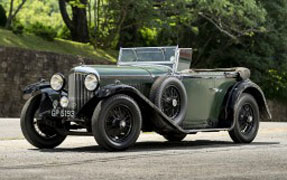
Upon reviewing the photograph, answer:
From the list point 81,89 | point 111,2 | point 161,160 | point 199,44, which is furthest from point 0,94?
point 161,160

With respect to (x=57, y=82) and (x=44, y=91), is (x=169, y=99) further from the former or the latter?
(x=44, y=91)

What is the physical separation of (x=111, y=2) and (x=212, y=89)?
20859 millimetres

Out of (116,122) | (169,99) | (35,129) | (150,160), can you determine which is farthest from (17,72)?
(150,160)

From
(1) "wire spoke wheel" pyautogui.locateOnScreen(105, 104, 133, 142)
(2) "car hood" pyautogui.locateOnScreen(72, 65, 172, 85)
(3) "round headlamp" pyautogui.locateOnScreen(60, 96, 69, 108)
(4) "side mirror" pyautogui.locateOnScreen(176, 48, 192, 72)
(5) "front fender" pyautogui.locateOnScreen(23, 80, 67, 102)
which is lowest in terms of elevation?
(1) "wire spoke wheel" pyautogui.locateOnScreen(105, 104, 133, 142)

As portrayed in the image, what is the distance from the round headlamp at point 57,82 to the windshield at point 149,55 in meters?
2.01

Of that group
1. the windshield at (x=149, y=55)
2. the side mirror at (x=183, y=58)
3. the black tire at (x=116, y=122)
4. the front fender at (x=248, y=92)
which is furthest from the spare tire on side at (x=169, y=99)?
the front fender at (x=248, y=92)

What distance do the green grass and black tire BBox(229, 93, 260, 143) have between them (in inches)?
652

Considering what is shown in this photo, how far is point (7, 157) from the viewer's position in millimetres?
11102

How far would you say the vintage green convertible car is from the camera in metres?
12.1

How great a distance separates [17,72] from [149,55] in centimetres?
1598

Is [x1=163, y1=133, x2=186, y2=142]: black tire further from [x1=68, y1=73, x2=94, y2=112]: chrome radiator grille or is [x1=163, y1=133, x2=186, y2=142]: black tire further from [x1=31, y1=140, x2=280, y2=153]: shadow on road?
[x1=68, y1=73, x2=94, y2=112]: chrome radiator grille

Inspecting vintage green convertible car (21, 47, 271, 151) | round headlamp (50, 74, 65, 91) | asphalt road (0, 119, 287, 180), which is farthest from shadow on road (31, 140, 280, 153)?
round headlamp (50, 74, 65, 91)

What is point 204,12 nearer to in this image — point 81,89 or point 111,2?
point 111,2

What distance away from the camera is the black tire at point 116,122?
11.8 m
